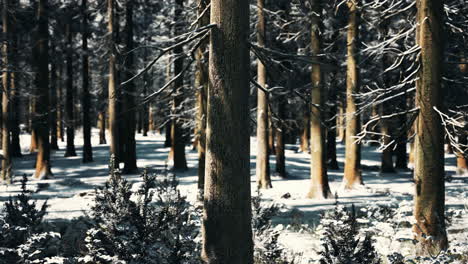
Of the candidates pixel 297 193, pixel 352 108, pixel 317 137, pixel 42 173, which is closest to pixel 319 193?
pixel 297 193

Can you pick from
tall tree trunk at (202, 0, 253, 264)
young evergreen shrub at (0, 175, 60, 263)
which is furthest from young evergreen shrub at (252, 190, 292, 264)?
young evergreen shrub at (0, 175, 60, 263)

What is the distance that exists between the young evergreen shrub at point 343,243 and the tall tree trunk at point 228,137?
0.97 m

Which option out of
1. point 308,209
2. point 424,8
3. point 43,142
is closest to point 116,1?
point 43,142

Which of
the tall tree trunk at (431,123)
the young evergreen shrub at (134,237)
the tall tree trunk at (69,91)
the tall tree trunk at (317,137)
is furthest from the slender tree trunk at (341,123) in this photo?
the tall tree trunk at (69,91)

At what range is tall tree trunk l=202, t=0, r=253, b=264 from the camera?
477 cm

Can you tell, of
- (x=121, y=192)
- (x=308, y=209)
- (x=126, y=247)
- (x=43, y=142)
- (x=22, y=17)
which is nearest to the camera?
(x=126, y=247)

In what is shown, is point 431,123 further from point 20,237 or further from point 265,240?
point 20,237

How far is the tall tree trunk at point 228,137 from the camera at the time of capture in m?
4.77

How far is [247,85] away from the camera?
4.89m

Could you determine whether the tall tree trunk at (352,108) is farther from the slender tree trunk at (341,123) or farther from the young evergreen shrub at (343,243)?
the young evergreen shrub at (343,243)

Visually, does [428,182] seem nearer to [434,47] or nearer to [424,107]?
[424,107]

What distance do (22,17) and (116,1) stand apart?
34.1ft

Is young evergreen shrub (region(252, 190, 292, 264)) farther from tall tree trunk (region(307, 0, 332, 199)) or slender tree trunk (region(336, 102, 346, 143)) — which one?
tall tree trunk (region(307, 0, 332, 199))

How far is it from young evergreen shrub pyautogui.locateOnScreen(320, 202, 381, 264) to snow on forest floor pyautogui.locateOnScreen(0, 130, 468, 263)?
74 cm
